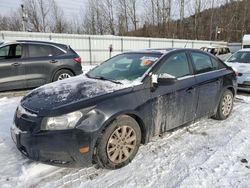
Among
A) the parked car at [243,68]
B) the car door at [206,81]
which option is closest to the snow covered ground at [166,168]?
the car door at [206,81]

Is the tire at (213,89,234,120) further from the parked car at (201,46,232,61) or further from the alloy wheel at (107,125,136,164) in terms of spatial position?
the parked car at (201,46,232,61)

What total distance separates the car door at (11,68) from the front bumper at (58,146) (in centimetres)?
462

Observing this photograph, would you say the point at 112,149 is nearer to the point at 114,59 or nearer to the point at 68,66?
the point at 114,59

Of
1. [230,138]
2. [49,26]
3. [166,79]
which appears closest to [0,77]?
[166,79]

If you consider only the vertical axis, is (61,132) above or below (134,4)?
below

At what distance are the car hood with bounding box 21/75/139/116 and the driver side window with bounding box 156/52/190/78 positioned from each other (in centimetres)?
74

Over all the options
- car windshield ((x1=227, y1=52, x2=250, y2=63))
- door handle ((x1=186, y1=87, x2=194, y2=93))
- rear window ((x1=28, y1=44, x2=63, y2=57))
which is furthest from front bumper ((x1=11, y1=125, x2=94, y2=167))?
car windshield ((x1=227, y1=52, x2=250, y2=63))

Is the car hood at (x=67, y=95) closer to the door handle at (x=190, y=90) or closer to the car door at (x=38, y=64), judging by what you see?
the door handle at (x=190, y=90)

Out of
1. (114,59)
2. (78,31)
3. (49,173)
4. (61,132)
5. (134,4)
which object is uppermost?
(134,4)

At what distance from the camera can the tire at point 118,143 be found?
112 inches

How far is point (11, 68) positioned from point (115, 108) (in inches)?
200

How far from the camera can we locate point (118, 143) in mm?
2988

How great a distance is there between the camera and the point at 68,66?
25.3 feet

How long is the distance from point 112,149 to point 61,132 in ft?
2.29
